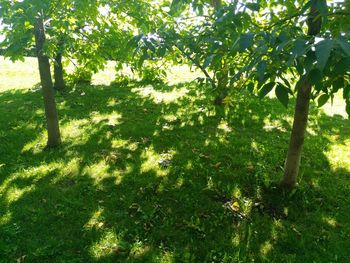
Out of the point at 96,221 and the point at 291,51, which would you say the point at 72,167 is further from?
the point at 291,51

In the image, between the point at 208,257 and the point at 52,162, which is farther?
the point at 52,162

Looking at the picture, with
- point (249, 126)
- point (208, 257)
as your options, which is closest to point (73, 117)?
point (249, 126)

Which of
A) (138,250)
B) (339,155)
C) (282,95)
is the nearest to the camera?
(282,95)

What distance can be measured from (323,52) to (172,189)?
5462 mm

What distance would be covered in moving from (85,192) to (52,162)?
173 cm

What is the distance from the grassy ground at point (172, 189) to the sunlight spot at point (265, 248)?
2cm

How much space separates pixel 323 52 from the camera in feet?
5.83

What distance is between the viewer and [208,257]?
5.20m

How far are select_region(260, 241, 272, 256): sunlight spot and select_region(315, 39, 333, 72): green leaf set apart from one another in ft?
13.8

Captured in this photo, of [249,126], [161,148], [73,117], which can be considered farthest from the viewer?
[73,117]

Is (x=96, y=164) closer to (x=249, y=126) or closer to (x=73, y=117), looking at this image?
(x=73, y=117)

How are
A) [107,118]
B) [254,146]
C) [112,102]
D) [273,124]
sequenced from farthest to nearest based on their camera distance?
[112,102], [107,118], [273,124], [254,146]

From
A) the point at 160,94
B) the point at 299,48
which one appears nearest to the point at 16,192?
the point at 299,48

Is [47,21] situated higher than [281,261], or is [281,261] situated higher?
[47,21]
